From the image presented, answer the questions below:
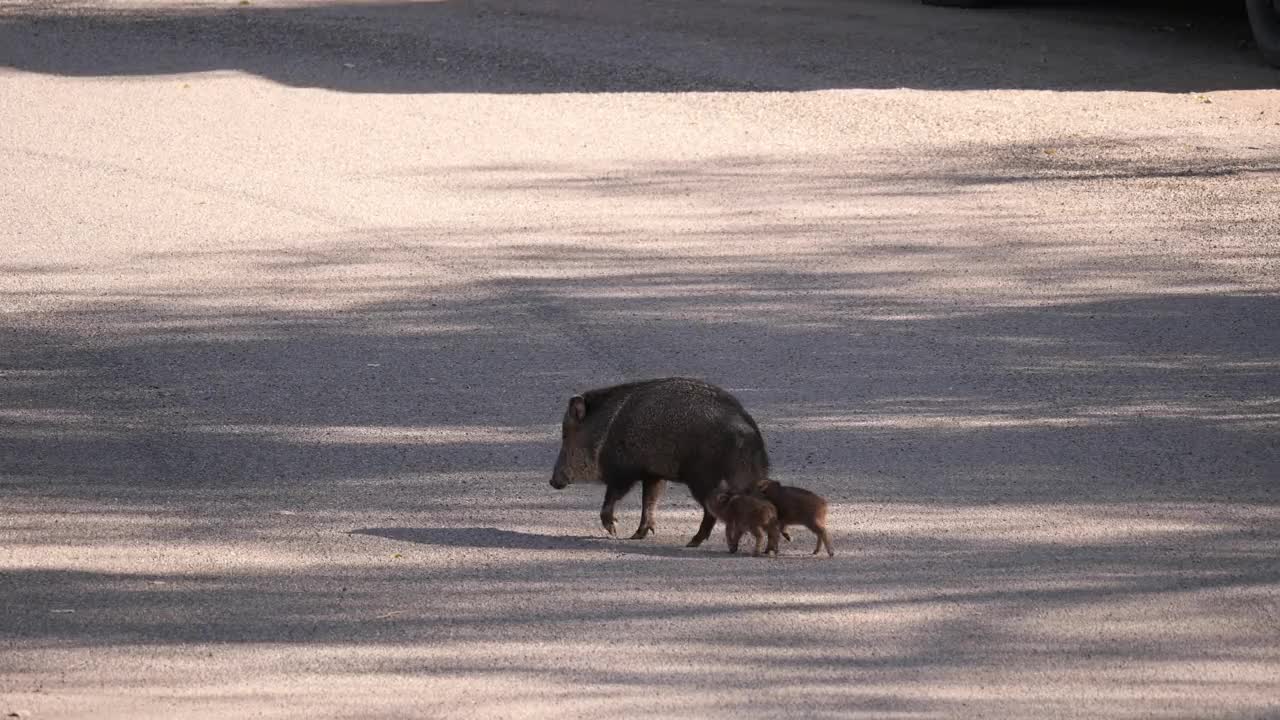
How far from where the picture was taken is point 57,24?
69.8 ft

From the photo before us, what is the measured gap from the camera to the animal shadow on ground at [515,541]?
691 centimetres

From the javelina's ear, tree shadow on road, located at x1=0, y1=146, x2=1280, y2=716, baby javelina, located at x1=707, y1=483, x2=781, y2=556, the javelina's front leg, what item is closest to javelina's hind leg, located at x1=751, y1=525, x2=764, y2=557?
baby javelina, located at x1=707, y1=483, x2=781, y2=556

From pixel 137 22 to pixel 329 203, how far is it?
909cm

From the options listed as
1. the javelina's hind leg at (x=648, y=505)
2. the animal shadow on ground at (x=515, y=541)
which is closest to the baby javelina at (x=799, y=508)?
the animal shadow on ground at (x=515, y=541)

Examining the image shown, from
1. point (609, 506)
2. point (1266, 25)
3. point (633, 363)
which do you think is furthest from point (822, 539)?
point (1266, 25)

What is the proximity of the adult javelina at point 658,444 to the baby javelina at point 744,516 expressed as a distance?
12 cm

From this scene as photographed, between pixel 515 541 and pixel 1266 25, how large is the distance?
42.7ft

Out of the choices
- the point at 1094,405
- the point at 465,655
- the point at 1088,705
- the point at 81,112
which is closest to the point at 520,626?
the point at 465,655

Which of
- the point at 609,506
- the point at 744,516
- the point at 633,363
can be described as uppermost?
the point at 744,516

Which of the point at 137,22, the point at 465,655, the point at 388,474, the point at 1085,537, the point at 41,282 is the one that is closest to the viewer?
the point at 465,655

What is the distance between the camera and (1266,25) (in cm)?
1747

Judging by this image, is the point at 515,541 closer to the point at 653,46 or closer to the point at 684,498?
the point at 684,498

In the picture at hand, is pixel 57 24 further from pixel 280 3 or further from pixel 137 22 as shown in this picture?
pixel 280 3

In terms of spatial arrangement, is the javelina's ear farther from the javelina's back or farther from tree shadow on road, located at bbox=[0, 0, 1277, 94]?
tree shadow on road, located at bbox=[0, 0, 1277, 94]
